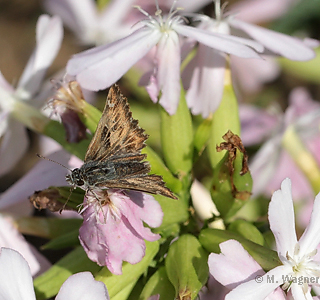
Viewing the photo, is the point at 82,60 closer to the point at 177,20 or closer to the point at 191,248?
the point at 177,20

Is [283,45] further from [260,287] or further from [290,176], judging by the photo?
[290,176]

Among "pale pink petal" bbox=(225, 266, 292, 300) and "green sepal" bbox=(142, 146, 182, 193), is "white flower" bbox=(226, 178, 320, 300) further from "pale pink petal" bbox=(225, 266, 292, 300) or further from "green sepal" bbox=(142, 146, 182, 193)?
"green sepal" bbox=(142, 146, 182, 193)

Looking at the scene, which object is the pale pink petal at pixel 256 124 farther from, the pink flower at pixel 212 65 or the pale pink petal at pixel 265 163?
the pink flower at pixel 212 65

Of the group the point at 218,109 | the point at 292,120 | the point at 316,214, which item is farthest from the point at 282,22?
the point at 316,214

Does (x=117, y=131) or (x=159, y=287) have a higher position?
(x=117, y=131)

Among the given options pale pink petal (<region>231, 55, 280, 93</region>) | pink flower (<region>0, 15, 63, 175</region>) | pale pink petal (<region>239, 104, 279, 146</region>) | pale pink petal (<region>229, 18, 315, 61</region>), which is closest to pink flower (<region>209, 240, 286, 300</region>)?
pale pink petal (<region>229, 18, 315, 61</region>)

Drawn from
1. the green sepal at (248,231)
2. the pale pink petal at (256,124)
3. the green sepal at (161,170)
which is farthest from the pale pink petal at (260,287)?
the pale pink petal at (256,124)

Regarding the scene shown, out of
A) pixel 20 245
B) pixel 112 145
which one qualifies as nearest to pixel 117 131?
pixel 112 145
